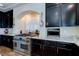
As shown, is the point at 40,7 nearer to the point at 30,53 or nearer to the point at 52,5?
the point at 52,5

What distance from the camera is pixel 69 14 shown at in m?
2.43

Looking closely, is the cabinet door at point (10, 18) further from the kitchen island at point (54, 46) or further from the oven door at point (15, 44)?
the kitchen island at point (54, 46)

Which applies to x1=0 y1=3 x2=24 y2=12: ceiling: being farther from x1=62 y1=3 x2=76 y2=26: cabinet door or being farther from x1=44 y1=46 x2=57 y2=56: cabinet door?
x1=44 y1=46 x2=57 y2=56: cabinet door

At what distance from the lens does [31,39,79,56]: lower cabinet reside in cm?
229

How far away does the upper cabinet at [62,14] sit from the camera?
240 centimetres

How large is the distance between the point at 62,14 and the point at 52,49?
→ 0.68 m

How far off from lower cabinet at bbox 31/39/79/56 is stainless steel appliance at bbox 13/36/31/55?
0.31ft

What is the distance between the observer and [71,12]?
95.9 inches

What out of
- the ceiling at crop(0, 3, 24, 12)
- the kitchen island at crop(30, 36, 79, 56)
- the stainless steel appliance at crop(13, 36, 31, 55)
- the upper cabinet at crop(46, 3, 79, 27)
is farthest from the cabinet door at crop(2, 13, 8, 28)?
the upper cabinet at crop(46, 3, 79, 27)

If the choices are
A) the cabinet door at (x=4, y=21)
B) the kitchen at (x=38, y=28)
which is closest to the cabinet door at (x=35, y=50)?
the kitchen at (x=38, y=28)

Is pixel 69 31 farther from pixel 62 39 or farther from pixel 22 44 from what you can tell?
pixel 22 44

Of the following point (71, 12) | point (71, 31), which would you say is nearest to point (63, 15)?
point (71, 12)

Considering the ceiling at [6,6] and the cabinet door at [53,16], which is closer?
the ceiling at [6,6]

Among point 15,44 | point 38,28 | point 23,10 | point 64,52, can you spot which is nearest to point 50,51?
point 64,52
